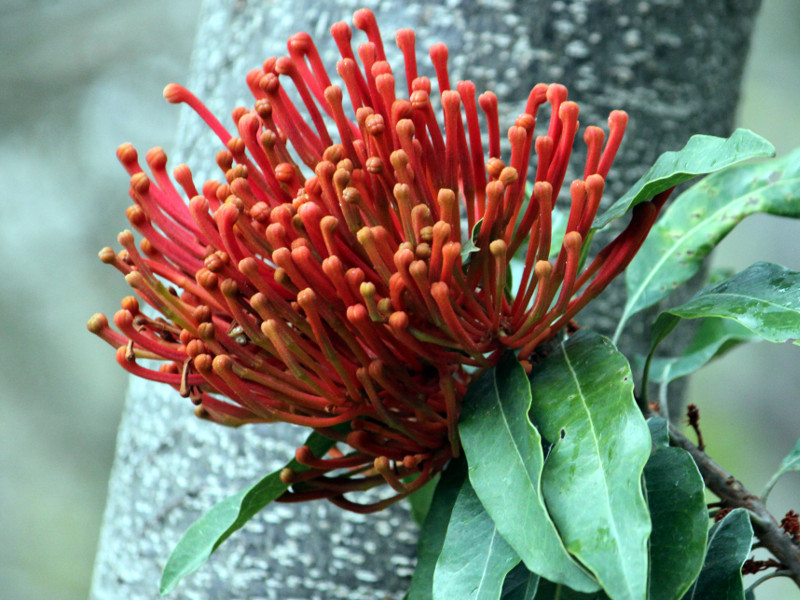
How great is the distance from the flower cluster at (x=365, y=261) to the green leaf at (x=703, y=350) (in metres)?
0.30

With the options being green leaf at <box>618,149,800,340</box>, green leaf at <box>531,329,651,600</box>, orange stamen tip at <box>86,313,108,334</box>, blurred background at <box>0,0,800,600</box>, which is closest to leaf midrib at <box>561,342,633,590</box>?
green leaf at <box>531,329,651,600</box>

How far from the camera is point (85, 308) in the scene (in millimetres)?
3732

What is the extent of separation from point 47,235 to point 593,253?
3267mm

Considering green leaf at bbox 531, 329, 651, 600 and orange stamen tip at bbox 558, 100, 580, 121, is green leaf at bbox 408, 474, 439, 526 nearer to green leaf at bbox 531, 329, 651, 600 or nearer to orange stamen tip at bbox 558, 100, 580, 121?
green leaf at bbox 531, 329, 651, 600

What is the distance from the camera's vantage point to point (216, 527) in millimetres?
656

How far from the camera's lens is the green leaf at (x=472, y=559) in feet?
1.69

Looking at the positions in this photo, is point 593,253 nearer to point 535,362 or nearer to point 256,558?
point 535,362

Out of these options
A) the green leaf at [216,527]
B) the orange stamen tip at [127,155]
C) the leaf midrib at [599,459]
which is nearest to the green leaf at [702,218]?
the leaf midrib at [599,459]

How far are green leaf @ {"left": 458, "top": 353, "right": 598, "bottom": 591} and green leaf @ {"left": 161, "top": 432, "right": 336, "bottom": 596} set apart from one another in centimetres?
17

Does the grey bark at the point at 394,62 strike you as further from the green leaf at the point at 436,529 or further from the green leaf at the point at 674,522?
the green leaf at the point at 674,522

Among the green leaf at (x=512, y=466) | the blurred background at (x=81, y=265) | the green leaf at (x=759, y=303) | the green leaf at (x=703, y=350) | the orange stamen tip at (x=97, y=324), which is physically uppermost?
the green leaf at (x=759, y=303)

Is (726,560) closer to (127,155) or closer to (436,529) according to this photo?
(436,529)

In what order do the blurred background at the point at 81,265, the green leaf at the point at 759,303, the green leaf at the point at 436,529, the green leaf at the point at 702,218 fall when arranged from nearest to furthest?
1. the green leaf at the point at 759,303
2. the green leaf at the point at 436,529
3. the green leaf at the point at 702,218
4. the blurred background at the point at 81,265

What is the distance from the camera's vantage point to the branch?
24.9 inches
